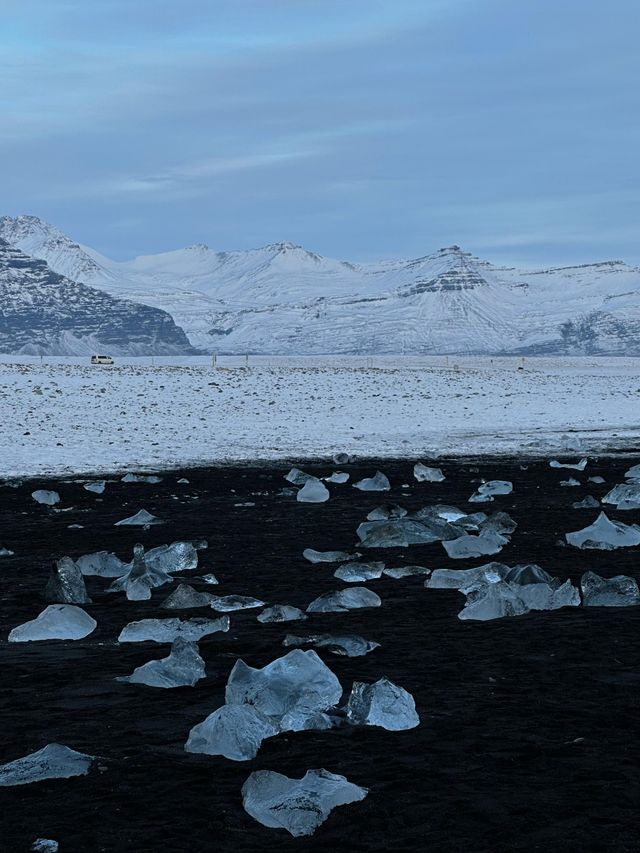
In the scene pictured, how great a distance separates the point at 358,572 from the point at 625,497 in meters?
5.84

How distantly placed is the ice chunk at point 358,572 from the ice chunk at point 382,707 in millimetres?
3521

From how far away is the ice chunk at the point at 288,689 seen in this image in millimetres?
5715

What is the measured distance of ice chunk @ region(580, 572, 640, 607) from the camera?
27.0ft

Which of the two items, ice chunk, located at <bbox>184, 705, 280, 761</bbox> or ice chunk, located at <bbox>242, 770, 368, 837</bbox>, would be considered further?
ice chunk, located at <bbox>184, 705, 280, 761</bbox>

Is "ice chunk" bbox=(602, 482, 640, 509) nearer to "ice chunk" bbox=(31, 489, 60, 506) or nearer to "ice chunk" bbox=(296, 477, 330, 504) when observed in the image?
"ice chunk" bbox=(296, 477, 330, 504)

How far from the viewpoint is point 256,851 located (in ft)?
13.8

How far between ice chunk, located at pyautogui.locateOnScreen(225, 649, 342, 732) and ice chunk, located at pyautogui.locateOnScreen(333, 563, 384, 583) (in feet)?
10.6

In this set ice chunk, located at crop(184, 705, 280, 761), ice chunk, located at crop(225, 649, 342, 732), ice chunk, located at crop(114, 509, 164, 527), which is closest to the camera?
ice chunk, located at crop(184, 705, 280, 761)

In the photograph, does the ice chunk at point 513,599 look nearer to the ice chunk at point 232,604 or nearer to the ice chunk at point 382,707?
the ice chunk at point 232,604

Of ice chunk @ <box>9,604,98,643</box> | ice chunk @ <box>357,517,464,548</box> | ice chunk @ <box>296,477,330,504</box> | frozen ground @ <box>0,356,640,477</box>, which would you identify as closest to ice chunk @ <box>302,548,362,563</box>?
ice chunk @ <box>357,517,464,548</box>

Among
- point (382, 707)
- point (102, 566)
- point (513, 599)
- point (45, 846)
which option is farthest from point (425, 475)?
point (45, 846)

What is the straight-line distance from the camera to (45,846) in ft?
13.8

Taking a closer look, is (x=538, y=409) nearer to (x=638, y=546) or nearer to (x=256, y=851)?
(x=638, y=546)

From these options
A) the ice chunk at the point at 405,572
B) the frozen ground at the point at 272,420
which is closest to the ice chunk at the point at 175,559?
the ice chunk at the point at 405,572
